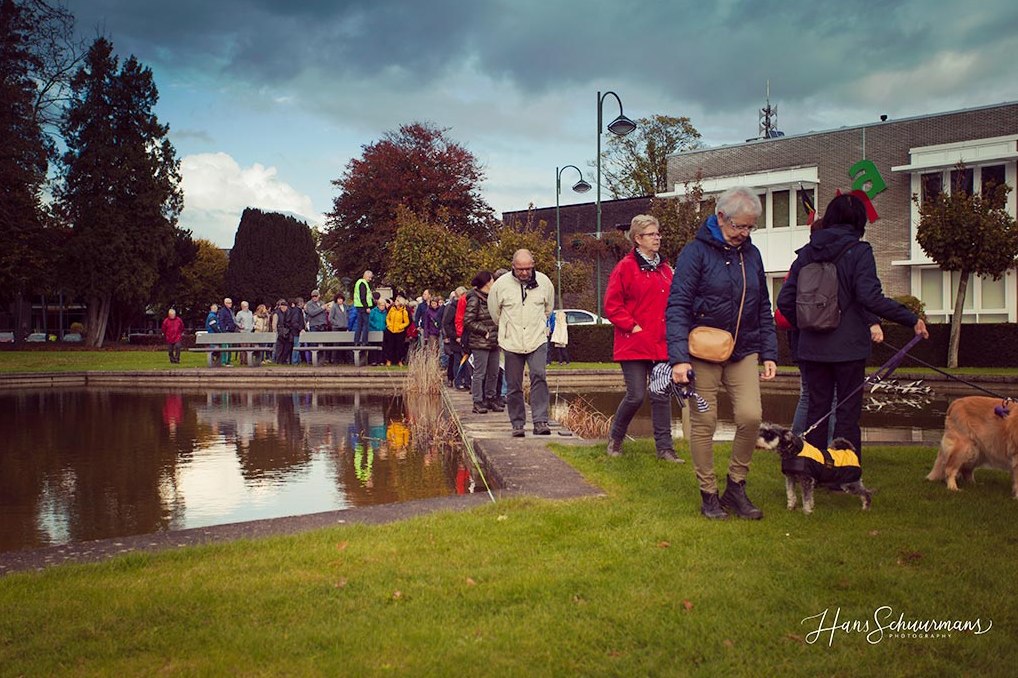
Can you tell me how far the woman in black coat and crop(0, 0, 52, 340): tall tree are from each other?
29509 mm

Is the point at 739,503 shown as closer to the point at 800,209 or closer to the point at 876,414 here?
the point at 876,414

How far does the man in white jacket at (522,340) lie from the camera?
29.6 ft

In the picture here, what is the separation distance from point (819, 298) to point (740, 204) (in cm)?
91

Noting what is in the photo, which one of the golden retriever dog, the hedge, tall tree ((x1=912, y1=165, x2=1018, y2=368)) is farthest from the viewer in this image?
the hedge

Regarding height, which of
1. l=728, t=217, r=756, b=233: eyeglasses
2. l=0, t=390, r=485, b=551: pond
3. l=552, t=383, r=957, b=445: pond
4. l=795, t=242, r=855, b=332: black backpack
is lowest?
l=552, t=383, r=957, b=445: pond

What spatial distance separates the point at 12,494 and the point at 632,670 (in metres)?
6.26

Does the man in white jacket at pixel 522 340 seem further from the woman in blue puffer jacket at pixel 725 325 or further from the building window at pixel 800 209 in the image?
the building window at pixel 800 209

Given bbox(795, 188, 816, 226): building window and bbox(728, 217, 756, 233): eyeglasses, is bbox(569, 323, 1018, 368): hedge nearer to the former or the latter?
bbox(795, 188, 816, 226): building window

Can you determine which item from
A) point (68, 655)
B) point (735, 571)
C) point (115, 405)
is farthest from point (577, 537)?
point (115, 405)

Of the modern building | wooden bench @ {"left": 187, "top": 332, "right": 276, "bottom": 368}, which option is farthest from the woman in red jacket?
the modern building

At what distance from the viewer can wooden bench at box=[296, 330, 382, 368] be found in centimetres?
2277

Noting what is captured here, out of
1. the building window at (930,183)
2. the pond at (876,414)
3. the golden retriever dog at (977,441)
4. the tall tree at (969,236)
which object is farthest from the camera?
the building window at (930,183)

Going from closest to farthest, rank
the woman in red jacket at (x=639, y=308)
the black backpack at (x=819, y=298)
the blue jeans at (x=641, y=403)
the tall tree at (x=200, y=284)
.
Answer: the black backpack at (x=819, y=298) → the woman in red jacket at (x=639, y=308) → the blue jeans at (x=641, y=403) → the tall tree at (x=200, y=284)

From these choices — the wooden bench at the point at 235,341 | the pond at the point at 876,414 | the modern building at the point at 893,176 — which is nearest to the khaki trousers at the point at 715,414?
the pond at the point at 876,414
